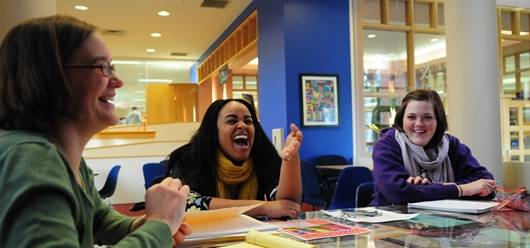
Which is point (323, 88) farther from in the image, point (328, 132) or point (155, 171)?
point (155, 171)

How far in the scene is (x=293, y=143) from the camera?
63.0 inches

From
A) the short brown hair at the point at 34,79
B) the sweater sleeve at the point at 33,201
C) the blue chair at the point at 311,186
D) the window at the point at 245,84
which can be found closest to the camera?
the sweater sleeve at the point at 33,201

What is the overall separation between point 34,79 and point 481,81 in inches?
133

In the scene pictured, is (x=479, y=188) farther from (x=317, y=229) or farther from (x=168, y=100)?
(x=168, y=100)

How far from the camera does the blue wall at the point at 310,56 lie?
17.6ft

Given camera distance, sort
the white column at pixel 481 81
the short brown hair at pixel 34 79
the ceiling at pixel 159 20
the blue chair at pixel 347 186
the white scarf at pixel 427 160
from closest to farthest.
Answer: the short brown hair at pixel 34 79 → the white scarf at pixel 427 160 → the blue chair at pixel 347 186 → the white column at pixel 481 81 → the ceiling at pixel 159 20

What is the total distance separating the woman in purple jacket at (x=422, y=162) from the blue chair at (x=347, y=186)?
37.3 inches

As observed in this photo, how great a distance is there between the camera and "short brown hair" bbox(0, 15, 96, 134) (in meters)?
0.76

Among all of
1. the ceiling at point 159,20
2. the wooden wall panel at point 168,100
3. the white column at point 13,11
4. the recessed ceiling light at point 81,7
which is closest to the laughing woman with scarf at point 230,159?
the white column at point 13,11

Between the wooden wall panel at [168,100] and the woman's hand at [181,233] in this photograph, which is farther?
the wooden wall panel at [168,100]

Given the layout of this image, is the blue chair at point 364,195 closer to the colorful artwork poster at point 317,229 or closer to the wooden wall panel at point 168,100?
the colorful artwork poster at point 317,229

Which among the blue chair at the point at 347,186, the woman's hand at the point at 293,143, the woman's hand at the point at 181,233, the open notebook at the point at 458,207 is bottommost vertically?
the blue chair at the point at 347,186

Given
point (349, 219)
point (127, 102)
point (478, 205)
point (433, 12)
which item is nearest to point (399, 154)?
point (478, 205)

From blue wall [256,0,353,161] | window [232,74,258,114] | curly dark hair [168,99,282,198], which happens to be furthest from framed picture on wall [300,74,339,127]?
window [232,74,258,114]
